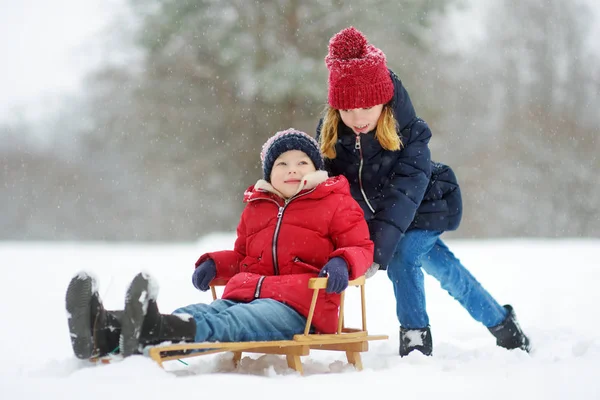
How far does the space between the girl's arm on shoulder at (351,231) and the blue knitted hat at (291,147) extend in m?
0.26

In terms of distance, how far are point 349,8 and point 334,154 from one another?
8700mm

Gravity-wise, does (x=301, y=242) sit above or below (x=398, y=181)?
below

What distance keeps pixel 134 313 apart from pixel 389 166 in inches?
60.5

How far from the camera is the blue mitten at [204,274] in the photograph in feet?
10.4

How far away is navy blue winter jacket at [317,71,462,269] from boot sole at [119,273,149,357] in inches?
46.3

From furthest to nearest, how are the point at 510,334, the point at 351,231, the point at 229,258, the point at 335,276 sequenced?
the point at 510,334, the point at 229,258, the point at 351,231, the point at 335,276

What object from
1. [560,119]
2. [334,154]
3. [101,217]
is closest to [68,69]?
[101,217]

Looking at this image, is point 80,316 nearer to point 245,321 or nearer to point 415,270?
point 245,321

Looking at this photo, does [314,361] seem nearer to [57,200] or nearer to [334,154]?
[334,154]

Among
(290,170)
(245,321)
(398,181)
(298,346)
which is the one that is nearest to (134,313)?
(245,321)

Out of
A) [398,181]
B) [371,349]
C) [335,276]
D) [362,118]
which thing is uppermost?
[362,118]

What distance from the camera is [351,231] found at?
9.89ft

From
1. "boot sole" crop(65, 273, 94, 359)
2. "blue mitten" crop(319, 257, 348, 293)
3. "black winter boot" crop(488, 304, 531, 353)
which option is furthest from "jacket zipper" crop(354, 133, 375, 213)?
"boot sole" crop(65, 273, 94, 359)

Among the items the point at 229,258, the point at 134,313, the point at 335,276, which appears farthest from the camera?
the point at 229,258
